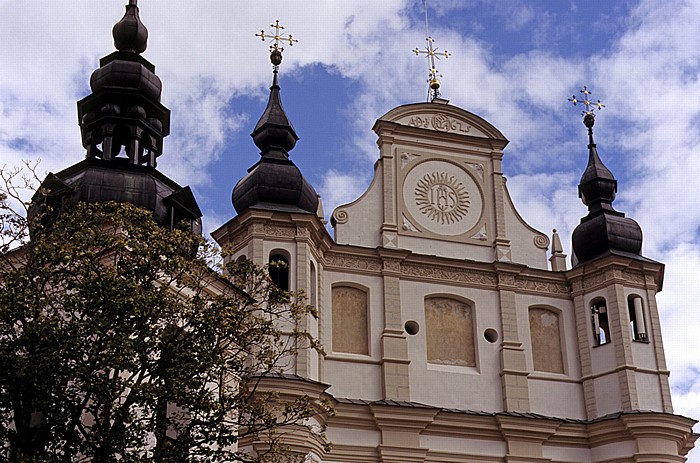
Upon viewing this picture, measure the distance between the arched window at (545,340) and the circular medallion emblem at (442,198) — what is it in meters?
3.08

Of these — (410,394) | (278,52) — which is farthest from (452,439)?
(278,52)

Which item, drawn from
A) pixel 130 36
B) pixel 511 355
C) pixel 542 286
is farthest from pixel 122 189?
pixel 542 286

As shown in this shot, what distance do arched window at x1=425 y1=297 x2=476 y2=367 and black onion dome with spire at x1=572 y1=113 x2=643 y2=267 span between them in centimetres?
411

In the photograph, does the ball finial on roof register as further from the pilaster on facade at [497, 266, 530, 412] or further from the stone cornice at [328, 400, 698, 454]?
the pilaster on facade at [497, 266, 530, 412]

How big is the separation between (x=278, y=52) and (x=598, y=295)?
11.1m

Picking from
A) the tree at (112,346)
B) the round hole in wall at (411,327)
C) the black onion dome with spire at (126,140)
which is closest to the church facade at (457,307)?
the round hole in wall at (411,327)

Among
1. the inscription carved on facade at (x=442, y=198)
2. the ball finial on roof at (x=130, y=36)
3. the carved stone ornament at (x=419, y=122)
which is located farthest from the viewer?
the carved stone ornament at (x=419, y=122)

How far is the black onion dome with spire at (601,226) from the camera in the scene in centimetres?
3017

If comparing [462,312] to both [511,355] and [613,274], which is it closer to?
[511,355]

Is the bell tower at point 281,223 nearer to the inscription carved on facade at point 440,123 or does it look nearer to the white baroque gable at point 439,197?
the white baroque gable at point 439,197

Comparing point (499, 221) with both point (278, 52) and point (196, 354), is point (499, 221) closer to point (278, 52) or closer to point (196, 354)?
point (278, 52)

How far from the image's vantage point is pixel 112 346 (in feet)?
48.9

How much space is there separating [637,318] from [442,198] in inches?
242

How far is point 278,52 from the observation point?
30.7 m
